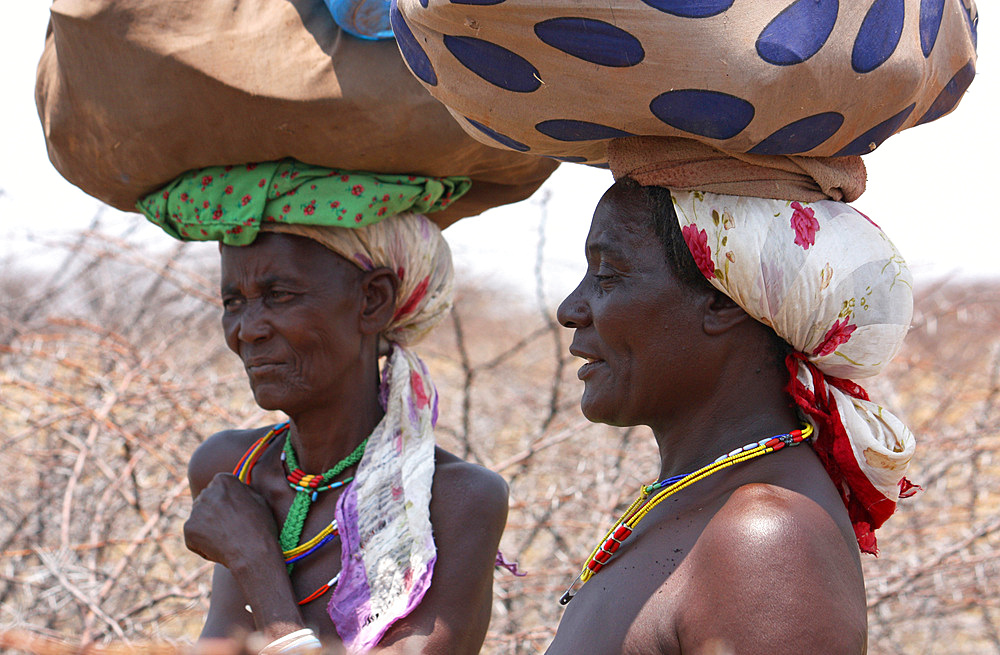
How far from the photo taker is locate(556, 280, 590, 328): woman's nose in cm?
181

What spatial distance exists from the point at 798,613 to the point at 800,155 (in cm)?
76

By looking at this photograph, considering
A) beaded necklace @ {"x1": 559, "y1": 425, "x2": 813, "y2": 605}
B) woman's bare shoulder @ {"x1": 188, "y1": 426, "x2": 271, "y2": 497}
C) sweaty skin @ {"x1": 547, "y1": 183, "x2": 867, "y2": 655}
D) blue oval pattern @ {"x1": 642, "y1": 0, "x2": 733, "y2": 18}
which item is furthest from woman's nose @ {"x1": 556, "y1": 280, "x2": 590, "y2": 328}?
woman's bare shoulder @ {"x1": 188, "y1": 426, "x2": 271, "y2": 497}

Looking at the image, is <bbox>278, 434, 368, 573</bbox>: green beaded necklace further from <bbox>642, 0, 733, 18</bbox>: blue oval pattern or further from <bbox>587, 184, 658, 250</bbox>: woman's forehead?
<bbox>642, 0, 733, 18</bbox>: blue oval pattern

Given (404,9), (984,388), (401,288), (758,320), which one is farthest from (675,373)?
(984,388)

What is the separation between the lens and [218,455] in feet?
9.18

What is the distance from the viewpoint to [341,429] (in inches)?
101

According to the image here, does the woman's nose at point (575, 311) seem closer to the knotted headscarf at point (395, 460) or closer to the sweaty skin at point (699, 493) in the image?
the sweaty skin at point (699, 493)

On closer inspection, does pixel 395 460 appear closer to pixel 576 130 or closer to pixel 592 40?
pixel 576 130

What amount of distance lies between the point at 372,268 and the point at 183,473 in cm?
215

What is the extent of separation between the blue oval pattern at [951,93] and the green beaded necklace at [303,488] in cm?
153

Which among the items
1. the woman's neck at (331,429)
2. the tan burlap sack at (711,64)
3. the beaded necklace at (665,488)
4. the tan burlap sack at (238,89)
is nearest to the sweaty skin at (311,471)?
the woman's neck at (331,429)

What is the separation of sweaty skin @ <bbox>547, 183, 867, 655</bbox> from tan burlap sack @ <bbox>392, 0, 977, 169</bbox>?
0.78ft

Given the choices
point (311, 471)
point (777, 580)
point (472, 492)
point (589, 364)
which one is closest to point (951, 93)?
point (589, 364)

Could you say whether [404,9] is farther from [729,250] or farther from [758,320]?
[758,320]
